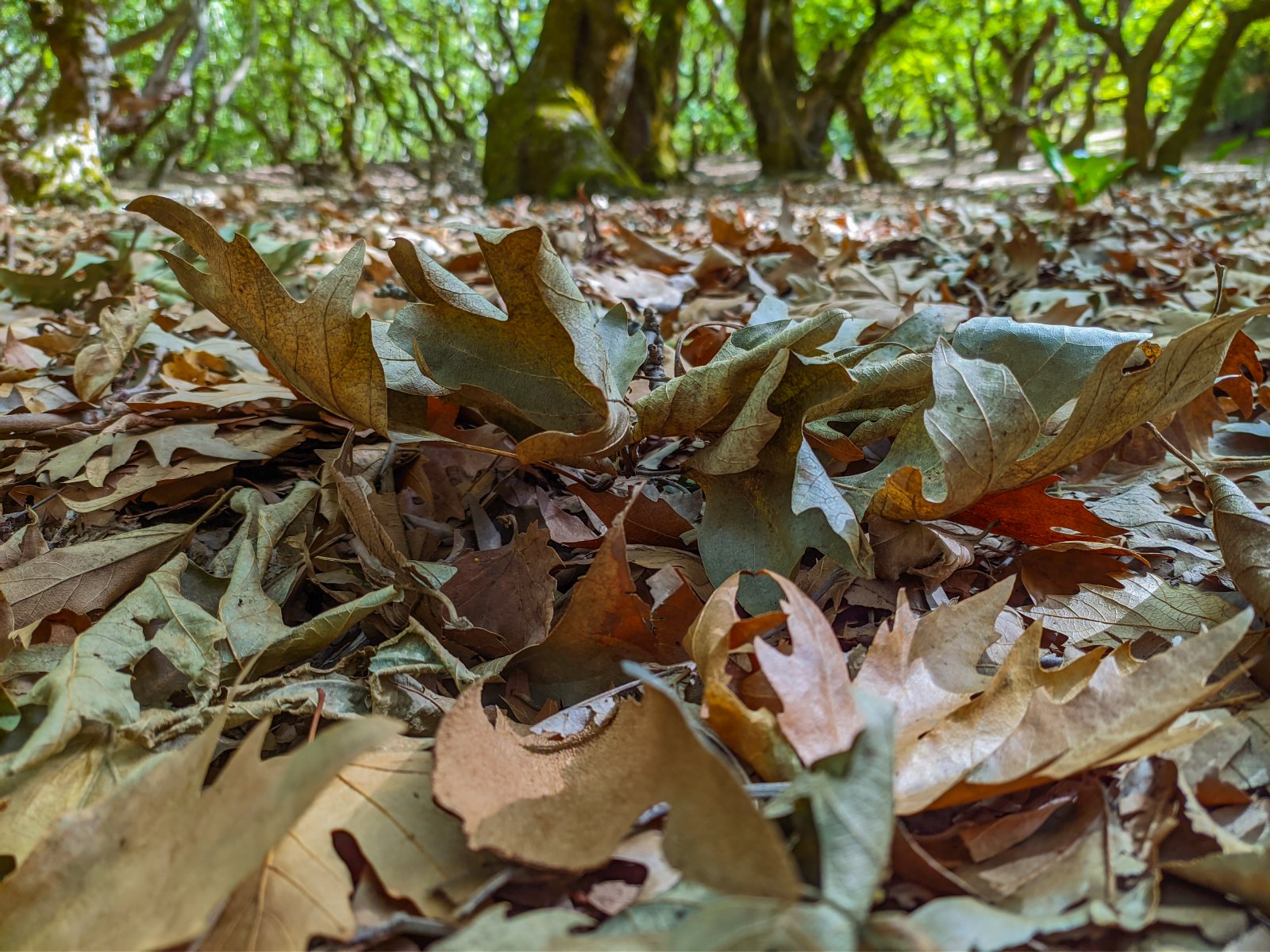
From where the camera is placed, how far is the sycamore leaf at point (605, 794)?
1.75ft

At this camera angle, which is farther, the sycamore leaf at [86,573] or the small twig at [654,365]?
the small twig at [654,365]

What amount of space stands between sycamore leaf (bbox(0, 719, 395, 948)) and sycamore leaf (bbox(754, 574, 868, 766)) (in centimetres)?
31

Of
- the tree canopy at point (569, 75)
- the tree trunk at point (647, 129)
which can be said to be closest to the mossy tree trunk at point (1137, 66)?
the tree canopy at point (569, 75)

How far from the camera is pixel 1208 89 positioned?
805 cm

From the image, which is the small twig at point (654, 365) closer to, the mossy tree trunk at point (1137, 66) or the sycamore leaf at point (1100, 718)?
the sycamore leaf at point (1100, 718)

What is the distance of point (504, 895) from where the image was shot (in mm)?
600

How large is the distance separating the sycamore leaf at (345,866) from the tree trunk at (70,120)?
717 centimetres

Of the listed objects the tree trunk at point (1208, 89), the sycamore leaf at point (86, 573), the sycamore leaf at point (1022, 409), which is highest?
the tree trunk at point (1208, 89)

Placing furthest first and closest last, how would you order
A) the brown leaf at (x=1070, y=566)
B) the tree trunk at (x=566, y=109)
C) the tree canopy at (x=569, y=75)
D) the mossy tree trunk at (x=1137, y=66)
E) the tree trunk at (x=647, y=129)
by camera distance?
1. the tree trunk at (x=647, y=129)
2. the tree trunk at (x=566, y=109)
3. the tree canopy at (x=569, y=75)
4. the mossy tree trunk at (x=1137, y=66)
5. the brown leaf at (x=1070, y=566)

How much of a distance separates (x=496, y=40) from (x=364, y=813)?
64.8ft

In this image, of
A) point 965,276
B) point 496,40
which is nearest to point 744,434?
point 965,276

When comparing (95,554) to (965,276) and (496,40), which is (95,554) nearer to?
(965,276)

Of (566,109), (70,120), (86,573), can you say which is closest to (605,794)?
(86,573)

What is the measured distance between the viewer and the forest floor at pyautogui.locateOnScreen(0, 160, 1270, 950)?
0.56 meters
